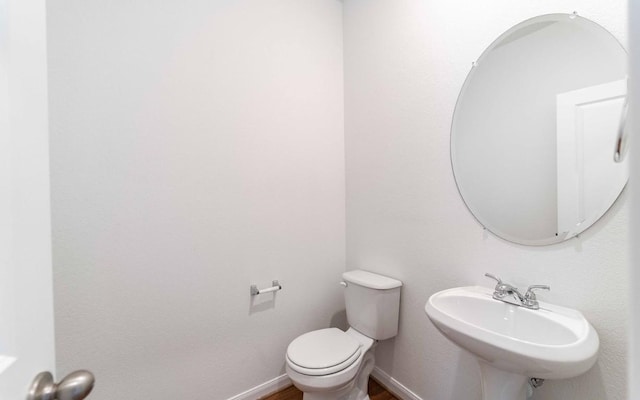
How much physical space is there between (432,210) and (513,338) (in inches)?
28.9

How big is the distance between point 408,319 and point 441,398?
1.33ft

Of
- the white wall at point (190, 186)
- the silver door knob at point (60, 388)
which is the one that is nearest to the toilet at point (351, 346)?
the white wall at point (190, 186)

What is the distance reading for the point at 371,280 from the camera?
5.40 feet

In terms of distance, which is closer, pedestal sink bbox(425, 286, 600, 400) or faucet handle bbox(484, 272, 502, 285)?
pedestal sink bbox(425, 286, 600, 400)

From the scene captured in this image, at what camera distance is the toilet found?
1291mm

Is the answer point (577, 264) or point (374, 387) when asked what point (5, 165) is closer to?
point (577, 264)

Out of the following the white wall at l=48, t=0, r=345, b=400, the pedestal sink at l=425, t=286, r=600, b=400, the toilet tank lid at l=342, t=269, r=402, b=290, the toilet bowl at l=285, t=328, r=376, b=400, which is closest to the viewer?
the pedestal sink at l=425, t=286, r=600, b=400

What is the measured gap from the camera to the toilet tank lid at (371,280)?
1.56 meters

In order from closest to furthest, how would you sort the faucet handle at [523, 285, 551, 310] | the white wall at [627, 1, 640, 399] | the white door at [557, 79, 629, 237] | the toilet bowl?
1. the white wall at [627, 1, 640, 399]
2. the white door at [557, 79, 629, 237]
3. the faucet handle at [523, 285, 551, 310]
4. the toilet bowl

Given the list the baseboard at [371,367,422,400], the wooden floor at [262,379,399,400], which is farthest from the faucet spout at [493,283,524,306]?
the wooden floor at [262,379,399,400]

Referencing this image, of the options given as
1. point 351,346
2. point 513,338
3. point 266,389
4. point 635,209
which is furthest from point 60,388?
point 266,389

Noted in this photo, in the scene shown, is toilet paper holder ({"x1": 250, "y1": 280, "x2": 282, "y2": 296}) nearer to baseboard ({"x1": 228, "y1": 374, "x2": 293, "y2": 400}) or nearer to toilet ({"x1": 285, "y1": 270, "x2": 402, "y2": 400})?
toilet ({"x1": 285, "y1": 270, "x2": 402, "y2": 400})

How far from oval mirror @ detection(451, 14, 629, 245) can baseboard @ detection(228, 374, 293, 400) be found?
61.3 inches

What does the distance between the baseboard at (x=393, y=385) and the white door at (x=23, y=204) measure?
1728 millimetres
